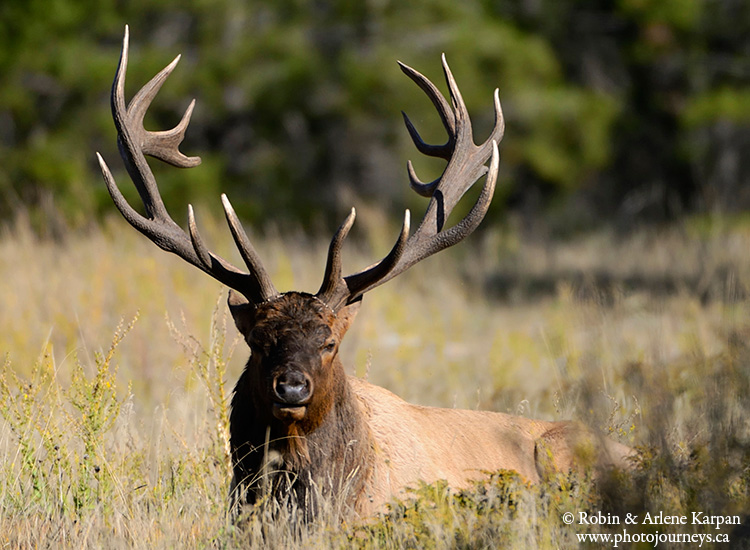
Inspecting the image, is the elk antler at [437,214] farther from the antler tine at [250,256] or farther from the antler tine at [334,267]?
the antler tine at [250,256]

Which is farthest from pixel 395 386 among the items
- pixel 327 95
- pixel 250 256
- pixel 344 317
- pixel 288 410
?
pixel 327 95

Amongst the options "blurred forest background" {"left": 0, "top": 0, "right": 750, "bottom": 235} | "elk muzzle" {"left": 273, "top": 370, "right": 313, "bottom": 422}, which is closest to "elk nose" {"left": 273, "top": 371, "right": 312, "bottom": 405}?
"elk muzzle" {"left": 273, "top": 370, "right": 313, "bottom": 422}

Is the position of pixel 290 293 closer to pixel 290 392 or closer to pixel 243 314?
pixel 243 314

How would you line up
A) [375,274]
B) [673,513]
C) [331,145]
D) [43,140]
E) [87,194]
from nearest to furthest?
[673,513], [375,274], [87,194], [43,140], [331,145]

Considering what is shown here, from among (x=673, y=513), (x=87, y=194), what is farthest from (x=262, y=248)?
(x=673, y=513)

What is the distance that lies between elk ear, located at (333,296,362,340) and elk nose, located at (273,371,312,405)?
0.49m

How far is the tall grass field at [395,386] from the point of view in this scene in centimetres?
360

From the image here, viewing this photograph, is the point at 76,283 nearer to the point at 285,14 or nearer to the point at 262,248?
the point at 262,248

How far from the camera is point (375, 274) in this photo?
4625 millimetres

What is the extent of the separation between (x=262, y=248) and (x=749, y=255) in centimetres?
601

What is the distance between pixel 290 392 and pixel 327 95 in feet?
40.0

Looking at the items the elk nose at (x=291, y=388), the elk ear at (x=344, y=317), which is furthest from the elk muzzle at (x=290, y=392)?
the elk ear at (x=344, y=317)

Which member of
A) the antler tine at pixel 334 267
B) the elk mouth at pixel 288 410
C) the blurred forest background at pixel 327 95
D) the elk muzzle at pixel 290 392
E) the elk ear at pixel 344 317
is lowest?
the elk mouth at pixel 288 410

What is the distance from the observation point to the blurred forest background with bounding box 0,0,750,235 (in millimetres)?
15055
